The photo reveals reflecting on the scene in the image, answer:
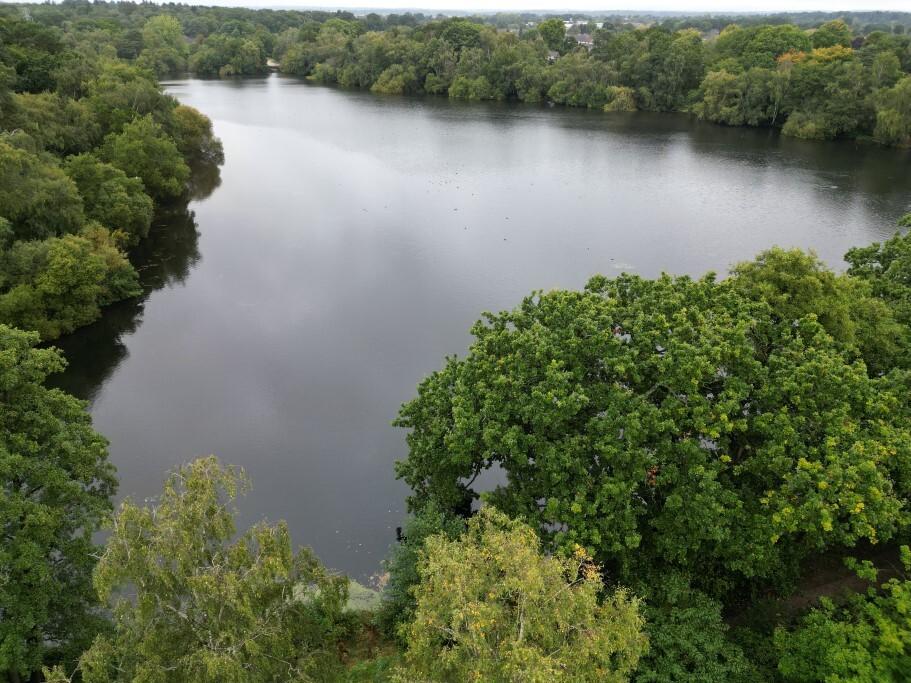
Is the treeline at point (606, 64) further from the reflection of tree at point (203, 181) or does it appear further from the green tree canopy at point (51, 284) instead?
the green tree canopy at point (51, 284)

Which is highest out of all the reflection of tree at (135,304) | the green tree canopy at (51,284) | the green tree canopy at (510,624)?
the green tree canopy at (510,624)

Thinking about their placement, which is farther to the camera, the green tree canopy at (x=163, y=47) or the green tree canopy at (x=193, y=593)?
the green tree canopy at (x=163, y=47)

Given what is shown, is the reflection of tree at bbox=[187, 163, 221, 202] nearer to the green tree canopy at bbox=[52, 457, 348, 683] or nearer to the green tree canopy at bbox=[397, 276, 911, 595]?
the green tree canopy at bbox=[397, 276, 911, 595]

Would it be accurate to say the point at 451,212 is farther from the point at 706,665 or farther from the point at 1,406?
the point at 706,665

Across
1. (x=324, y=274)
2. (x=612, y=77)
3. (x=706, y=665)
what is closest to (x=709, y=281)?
(x=706, y=665)

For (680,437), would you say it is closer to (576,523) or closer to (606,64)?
(576,523)

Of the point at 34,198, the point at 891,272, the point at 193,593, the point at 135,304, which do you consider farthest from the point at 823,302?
the point at 34,198

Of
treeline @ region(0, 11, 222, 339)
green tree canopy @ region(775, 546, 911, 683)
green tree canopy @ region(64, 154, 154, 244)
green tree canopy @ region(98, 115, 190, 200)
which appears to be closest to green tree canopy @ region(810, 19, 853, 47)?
treeline @ region(0, 11, 222, 339)

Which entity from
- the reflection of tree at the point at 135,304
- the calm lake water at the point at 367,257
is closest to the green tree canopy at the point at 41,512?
the calm lake water at the point at 367,257
